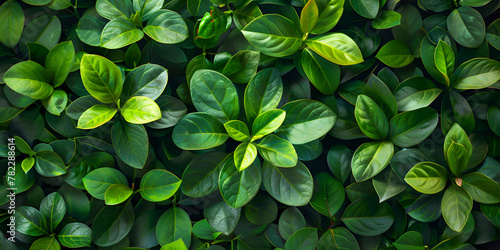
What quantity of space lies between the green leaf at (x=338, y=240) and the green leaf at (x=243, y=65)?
1.47ft

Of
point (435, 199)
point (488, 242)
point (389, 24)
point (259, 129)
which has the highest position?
point (389, 24)

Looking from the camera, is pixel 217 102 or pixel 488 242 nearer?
pixel 217 102

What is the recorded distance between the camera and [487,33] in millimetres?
849

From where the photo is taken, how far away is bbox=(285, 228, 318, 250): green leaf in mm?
849

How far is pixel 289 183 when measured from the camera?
0.81 m

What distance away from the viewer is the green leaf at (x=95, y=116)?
0.75m

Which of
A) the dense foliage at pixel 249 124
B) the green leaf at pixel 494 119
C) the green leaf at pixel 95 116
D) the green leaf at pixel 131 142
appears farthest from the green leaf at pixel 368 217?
the green leaf at pixel 95 116

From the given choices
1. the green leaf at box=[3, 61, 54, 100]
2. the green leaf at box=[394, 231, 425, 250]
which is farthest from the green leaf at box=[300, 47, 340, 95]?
the green leaf at box=[3, 61, 54, 100]

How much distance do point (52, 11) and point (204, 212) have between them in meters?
0.64

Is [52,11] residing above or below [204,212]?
above

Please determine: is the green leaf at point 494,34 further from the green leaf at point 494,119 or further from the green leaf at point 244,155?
the green leaf at point 244,155

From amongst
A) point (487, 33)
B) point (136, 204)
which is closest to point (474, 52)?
point (487, 33)

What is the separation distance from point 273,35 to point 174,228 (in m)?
0.54

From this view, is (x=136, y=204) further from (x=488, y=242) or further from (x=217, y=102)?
(x=488, y=242)
